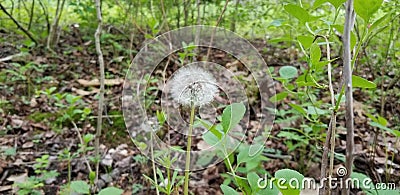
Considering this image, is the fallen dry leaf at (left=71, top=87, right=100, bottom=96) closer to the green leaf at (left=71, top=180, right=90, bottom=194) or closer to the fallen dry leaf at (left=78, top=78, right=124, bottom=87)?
the fallen dry leaf at (left=78, top=78, right=124, bottom=87)

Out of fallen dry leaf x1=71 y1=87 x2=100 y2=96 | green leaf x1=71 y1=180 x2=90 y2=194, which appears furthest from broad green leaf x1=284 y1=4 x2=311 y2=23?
fallen dry leaf x1=71 y1=87 x2=100 y2=96

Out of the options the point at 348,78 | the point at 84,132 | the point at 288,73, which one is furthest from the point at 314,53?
the point at 84,132

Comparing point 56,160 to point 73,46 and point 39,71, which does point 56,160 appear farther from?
point 73,46

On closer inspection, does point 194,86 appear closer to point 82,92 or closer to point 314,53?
point 314,53

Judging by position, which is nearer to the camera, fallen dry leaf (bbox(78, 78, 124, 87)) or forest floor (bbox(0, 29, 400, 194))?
forest floor (bbox(0, 29, 400, 194))

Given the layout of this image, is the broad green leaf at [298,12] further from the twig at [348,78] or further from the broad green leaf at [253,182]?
the broad green leaf at [253,182]
